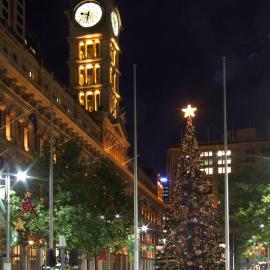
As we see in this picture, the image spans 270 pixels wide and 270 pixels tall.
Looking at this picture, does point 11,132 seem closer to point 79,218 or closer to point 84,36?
point 79,218

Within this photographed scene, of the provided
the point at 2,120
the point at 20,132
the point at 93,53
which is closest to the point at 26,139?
the point at 20,132

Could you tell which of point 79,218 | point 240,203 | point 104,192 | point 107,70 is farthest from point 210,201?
point 107,70

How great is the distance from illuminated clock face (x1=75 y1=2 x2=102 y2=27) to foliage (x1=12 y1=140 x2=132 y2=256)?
306 feet

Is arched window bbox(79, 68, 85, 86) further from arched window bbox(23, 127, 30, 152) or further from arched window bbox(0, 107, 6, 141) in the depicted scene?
arched window bbox(0, 107, 6, 141)

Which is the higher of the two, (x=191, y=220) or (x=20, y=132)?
(x=20, y=132)

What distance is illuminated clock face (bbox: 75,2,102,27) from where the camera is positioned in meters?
146

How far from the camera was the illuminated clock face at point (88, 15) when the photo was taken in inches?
5753

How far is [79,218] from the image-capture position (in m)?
46.7

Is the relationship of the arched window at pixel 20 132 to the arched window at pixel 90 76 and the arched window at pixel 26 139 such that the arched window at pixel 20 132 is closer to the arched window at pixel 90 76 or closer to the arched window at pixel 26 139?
the arched window at pixel 26 139

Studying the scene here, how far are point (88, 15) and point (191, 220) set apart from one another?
4281 inches

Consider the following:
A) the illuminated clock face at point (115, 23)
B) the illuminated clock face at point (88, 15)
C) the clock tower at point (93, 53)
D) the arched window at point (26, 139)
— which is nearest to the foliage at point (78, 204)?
the arched window at point (26, 139)

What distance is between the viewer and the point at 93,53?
493ft

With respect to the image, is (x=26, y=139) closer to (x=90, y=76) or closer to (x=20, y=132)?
(x=20, y=132)

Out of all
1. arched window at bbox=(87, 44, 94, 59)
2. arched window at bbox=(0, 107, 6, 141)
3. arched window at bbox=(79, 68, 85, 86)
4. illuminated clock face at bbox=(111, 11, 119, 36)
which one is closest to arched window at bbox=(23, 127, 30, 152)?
arched window at bbox=(0, 107, 6, 141)
